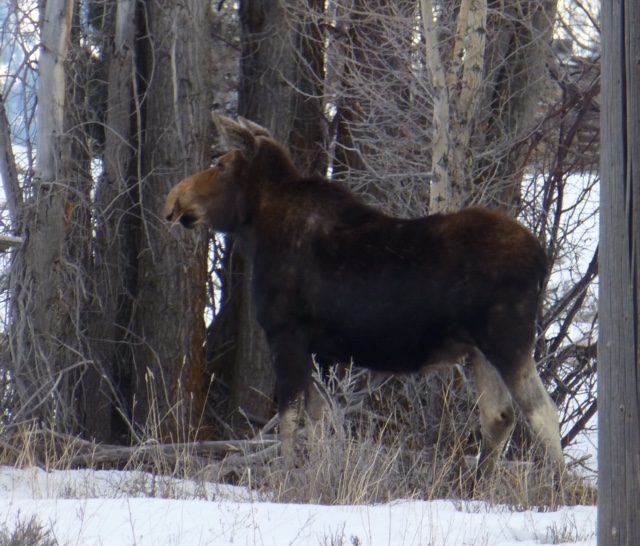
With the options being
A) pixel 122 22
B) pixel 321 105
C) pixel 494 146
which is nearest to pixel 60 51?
pixel 122 22

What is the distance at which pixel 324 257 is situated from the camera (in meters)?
7.82

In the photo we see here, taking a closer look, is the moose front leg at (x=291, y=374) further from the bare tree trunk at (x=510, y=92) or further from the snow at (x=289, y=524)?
the bare tree trunk at (x=510, y=92)

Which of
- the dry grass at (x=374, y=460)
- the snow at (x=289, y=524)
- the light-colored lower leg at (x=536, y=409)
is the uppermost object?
the light-colored lower leg at (x=536, y=409)

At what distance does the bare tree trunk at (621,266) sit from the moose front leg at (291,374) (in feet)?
14.4

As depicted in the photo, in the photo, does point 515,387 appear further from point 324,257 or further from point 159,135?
point 159,135


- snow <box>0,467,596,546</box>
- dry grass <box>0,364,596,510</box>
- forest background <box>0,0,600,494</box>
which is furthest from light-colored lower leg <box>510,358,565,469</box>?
forest background <box>0,0,600,494</box>

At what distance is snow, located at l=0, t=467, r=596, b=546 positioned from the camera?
183 inches

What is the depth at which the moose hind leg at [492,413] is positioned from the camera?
7.74 metres

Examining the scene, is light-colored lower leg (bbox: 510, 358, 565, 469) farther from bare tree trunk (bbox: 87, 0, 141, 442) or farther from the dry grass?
bare tree trunk (bbox: 87, 0, 141, 442)

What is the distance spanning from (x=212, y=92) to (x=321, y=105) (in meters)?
1.49

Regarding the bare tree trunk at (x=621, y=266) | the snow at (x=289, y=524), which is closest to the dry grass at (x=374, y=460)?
the snow at (x=289, y=524)

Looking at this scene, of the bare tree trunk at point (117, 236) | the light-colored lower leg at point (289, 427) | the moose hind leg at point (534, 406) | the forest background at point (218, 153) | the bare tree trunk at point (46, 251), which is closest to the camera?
the moose hind leg at point (534, 406)

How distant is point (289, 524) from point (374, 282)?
289 cm

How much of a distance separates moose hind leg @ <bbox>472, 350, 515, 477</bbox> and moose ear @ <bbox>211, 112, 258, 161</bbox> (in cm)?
264
